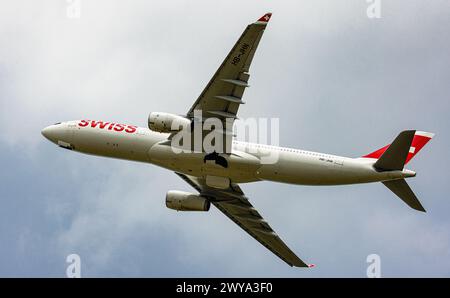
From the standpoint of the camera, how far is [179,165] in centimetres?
5662

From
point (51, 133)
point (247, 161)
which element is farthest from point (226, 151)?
point (51, 133)

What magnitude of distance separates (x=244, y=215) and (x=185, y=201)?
576cm

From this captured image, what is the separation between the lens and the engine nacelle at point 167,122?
176 ft

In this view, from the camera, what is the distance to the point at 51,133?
61469 millimetres

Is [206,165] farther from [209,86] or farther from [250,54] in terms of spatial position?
[250,54]

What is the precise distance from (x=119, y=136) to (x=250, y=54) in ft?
46.8

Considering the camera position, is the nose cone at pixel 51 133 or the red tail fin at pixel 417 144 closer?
the red tail fin at pixel 417 144

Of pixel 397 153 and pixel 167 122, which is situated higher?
pixel 167 122

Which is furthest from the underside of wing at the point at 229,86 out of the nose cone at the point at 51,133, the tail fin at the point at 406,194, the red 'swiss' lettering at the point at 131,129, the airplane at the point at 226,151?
the nose cone at the point at 51,133

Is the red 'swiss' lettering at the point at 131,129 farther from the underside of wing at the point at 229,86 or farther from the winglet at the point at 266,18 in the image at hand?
the winglet at the point at 266,18

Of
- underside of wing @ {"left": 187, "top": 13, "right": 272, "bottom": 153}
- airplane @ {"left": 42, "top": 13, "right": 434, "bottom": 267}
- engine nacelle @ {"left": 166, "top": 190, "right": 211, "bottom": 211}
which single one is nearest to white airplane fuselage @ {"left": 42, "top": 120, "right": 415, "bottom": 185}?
airplane @ {"left": 42, "top": 13, "right": 434, "bottom": 267}

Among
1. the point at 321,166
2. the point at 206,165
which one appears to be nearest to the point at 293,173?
the point at 321,166

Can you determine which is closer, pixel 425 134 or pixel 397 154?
pixel 397 154

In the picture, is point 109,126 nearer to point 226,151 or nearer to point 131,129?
point 131,129
